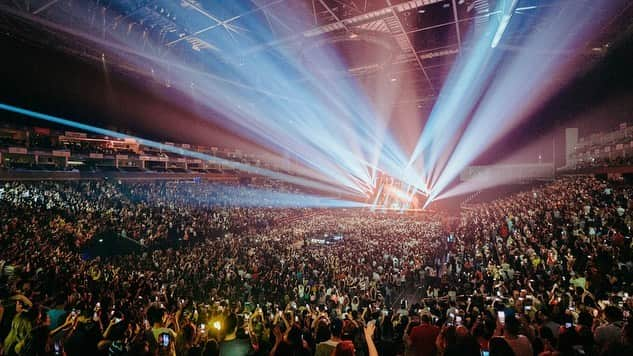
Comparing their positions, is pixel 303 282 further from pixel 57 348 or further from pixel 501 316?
pixel 57 348

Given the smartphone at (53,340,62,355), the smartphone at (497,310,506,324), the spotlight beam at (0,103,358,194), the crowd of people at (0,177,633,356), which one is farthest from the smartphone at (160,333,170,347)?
the spotlight beam at (0,103,358,194)

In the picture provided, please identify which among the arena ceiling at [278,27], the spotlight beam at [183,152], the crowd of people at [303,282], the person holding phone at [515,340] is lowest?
the crowd of people at [303,282]

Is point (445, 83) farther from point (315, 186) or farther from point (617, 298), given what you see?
point (315, 186)

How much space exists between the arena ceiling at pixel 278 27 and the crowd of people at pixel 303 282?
6.66 meters

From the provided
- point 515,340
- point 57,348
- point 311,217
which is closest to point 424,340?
point 515,340

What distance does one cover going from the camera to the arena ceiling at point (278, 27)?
8.64 m

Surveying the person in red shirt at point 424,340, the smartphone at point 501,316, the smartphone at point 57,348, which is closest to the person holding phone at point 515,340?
the person in red shirt at point 424,340

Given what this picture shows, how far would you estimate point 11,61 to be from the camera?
11602mm

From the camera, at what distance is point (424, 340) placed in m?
2.81

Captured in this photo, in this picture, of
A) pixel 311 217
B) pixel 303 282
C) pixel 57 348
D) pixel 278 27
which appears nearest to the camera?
pixel 57 348

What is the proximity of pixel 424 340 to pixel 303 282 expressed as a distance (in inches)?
287

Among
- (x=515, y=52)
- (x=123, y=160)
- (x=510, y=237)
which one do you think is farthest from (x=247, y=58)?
(x=123, y=160)

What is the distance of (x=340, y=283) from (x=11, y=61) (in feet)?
49.2

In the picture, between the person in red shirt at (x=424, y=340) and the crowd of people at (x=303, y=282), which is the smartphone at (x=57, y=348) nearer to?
the crowd of people at (x=303, y=282)
